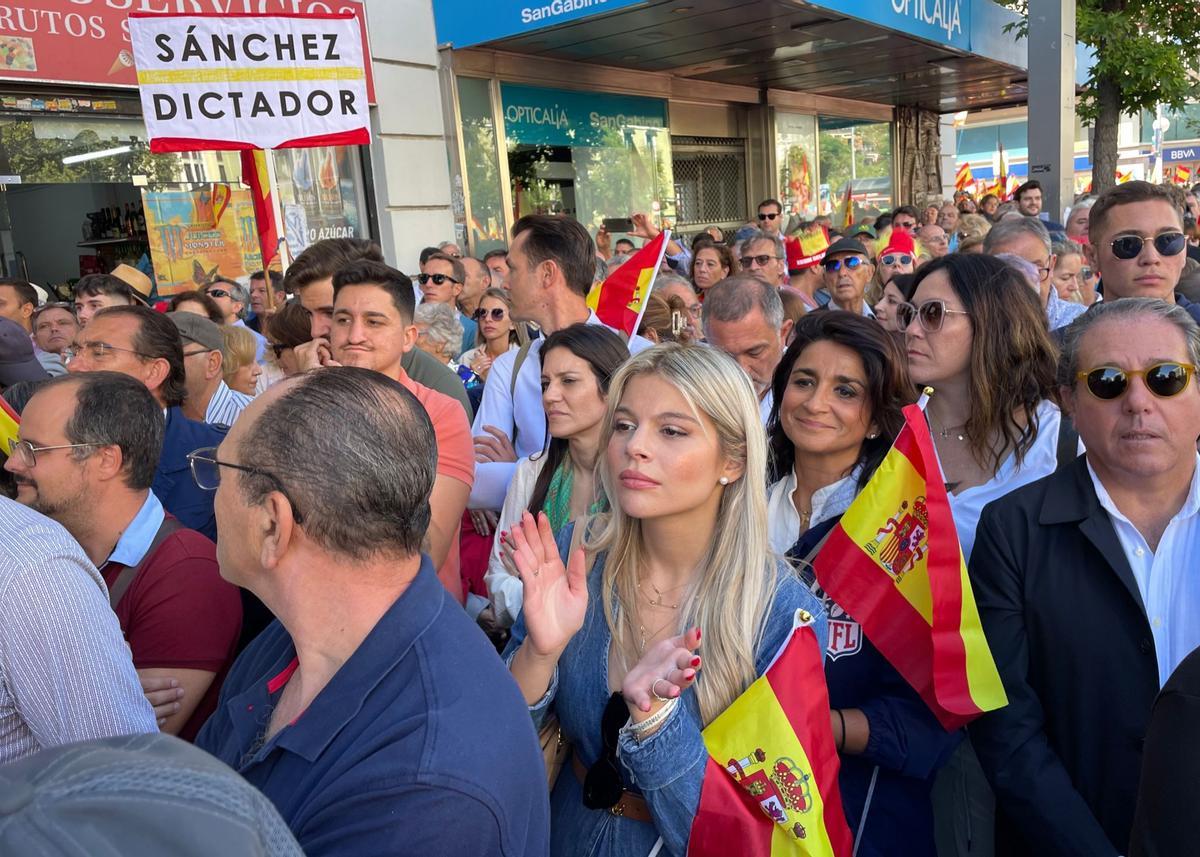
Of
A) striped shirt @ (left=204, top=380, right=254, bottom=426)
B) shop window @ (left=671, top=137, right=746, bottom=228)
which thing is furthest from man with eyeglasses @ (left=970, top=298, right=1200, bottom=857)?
shop window @ (left=671, top=137, right=746, bottom=228)

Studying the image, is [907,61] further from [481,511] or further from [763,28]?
[481,511]

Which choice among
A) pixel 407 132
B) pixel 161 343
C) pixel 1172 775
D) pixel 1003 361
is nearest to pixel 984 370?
pixel 1003 361

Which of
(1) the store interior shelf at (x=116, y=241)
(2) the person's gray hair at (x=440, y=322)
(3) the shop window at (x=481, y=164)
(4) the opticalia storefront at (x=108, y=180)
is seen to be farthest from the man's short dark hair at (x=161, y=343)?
(3) the shop window at (x=481, y=164)

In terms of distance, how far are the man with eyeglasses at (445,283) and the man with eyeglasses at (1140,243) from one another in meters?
4.52

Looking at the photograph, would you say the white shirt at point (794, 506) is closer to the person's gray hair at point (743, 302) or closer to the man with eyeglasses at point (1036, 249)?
the person's gray hair at point (743, 302)

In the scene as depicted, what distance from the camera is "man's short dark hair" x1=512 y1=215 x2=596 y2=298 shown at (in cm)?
431

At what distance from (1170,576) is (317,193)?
9.70 m

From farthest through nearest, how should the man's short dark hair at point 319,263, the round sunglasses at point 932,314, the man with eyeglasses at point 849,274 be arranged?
the man with eyeglasses at point 849,274 → the man's short dark hair at point 319,263 → the round sunglasses at point 932,314

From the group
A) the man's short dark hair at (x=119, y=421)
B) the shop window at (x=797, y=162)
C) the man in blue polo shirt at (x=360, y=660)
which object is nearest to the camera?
the man in blue polo shirt at (x=360, y=660)

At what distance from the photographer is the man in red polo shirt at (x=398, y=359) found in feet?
10.1

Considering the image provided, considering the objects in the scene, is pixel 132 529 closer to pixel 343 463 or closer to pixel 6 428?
pixel 6 428

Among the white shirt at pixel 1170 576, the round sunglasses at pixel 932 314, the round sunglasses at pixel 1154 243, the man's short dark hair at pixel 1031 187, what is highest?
the man's short dark hair at pixel 1031 187

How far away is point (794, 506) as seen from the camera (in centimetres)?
291

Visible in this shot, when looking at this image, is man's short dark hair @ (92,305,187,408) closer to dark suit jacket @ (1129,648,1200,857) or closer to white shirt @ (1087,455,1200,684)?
white shirt @ (1087,455,1200,684)
